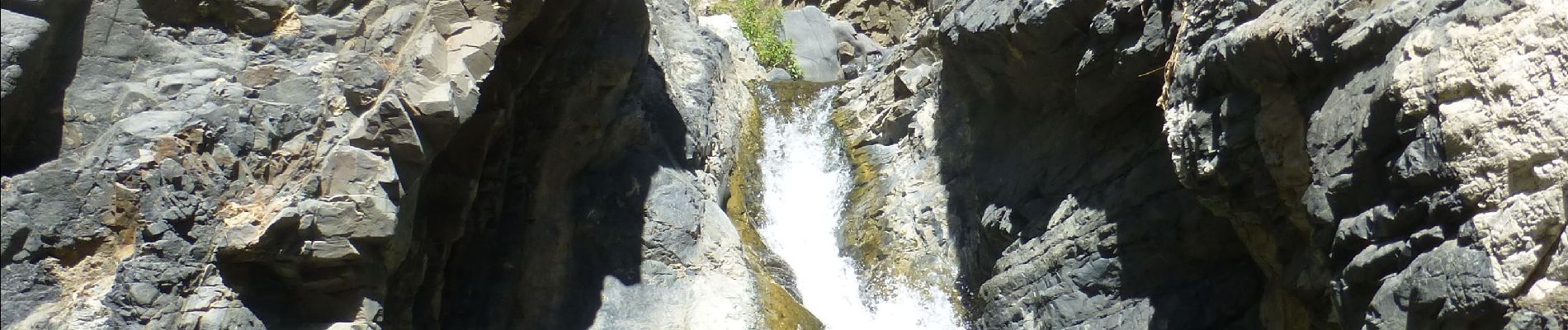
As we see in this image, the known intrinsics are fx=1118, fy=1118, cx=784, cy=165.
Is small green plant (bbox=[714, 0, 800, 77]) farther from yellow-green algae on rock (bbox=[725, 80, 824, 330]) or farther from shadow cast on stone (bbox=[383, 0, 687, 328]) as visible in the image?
shadow cast on stone (bbox=[383, 0, 687, 328])

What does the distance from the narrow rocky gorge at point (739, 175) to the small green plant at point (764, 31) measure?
15.8 ft

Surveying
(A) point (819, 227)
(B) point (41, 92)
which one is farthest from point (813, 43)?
(B) point (41, 92)

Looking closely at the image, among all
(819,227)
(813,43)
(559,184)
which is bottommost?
(819,227)

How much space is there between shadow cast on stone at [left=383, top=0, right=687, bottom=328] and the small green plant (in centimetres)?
752

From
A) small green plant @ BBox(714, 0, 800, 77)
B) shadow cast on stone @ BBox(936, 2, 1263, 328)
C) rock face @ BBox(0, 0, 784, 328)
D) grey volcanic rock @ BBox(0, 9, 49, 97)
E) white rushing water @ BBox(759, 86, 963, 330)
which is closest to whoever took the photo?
grey volcanic rock @ BBox(0, 9, 49, 97)

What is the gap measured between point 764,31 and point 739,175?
5.95 m

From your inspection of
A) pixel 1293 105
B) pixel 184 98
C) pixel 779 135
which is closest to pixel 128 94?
pixel 184 98

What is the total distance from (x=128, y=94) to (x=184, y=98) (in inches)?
11.4

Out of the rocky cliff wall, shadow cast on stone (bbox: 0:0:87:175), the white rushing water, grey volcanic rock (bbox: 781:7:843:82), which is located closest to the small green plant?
grey volcanic rock (bbox: 781:7:843:82)

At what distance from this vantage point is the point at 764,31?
20.7m

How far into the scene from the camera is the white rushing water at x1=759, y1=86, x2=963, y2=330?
13.3 metres

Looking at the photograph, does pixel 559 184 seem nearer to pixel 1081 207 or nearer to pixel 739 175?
pixel 739 175

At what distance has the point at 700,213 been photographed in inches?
487

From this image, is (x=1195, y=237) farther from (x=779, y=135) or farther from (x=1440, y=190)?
(x=779, y=135)
